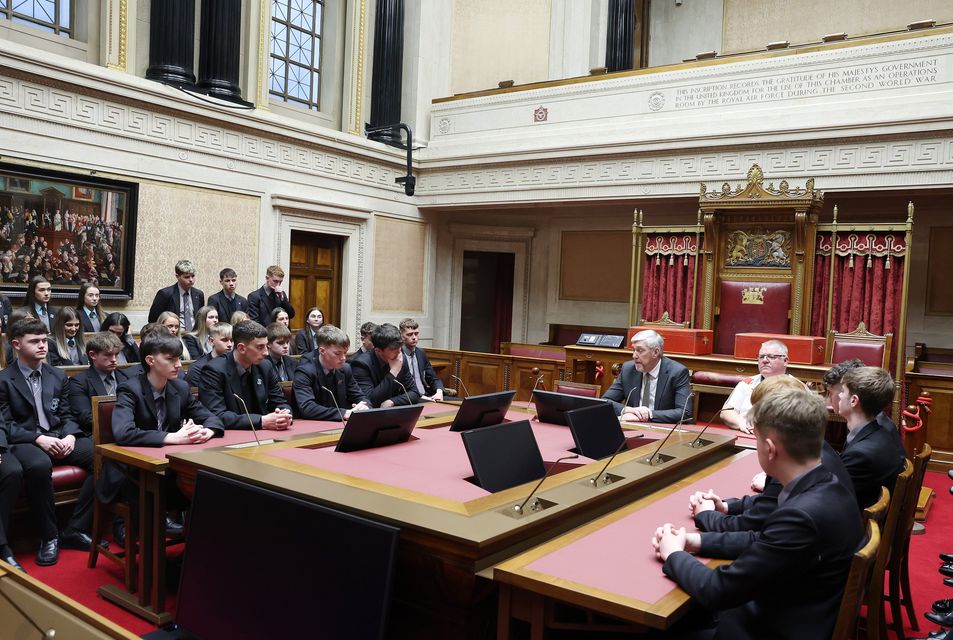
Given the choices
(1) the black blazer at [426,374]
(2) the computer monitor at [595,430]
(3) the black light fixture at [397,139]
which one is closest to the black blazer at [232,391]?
(1) the black blazer at [426,374]

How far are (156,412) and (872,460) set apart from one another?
3.01 meters

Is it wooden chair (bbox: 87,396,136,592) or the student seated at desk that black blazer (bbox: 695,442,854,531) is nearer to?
the student seated at desk

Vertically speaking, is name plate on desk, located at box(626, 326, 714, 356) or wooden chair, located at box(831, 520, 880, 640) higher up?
name plate on desk, located at box(626, 326, 714, 356)

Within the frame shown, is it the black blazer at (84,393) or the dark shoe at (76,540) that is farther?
the black blazer at (84,393)

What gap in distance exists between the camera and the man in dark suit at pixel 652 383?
4.53m

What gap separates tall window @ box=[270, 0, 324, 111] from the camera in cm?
934

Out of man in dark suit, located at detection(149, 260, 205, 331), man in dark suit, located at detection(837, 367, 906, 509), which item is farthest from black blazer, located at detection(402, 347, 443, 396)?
man in dark suit, located at detection(837, 367, 906, 509)

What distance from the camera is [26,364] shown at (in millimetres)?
3807

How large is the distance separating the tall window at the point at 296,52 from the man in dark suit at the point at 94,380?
5844mm

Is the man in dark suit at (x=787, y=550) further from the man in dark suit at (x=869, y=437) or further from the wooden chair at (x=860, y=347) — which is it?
the wooden chair at (x=860, y=347)

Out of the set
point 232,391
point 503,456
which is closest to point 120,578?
point 232,391

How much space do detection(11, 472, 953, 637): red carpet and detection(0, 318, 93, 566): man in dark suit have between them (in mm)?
90

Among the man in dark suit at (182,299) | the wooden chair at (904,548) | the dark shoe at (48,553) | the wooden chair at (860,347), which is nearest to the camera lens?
the wooden chair at (904,548)

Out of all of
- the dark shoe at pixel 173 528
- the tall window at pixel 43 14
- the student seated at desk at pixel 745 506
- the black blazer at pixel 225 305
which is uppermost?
the tall window at pixel 43 14
